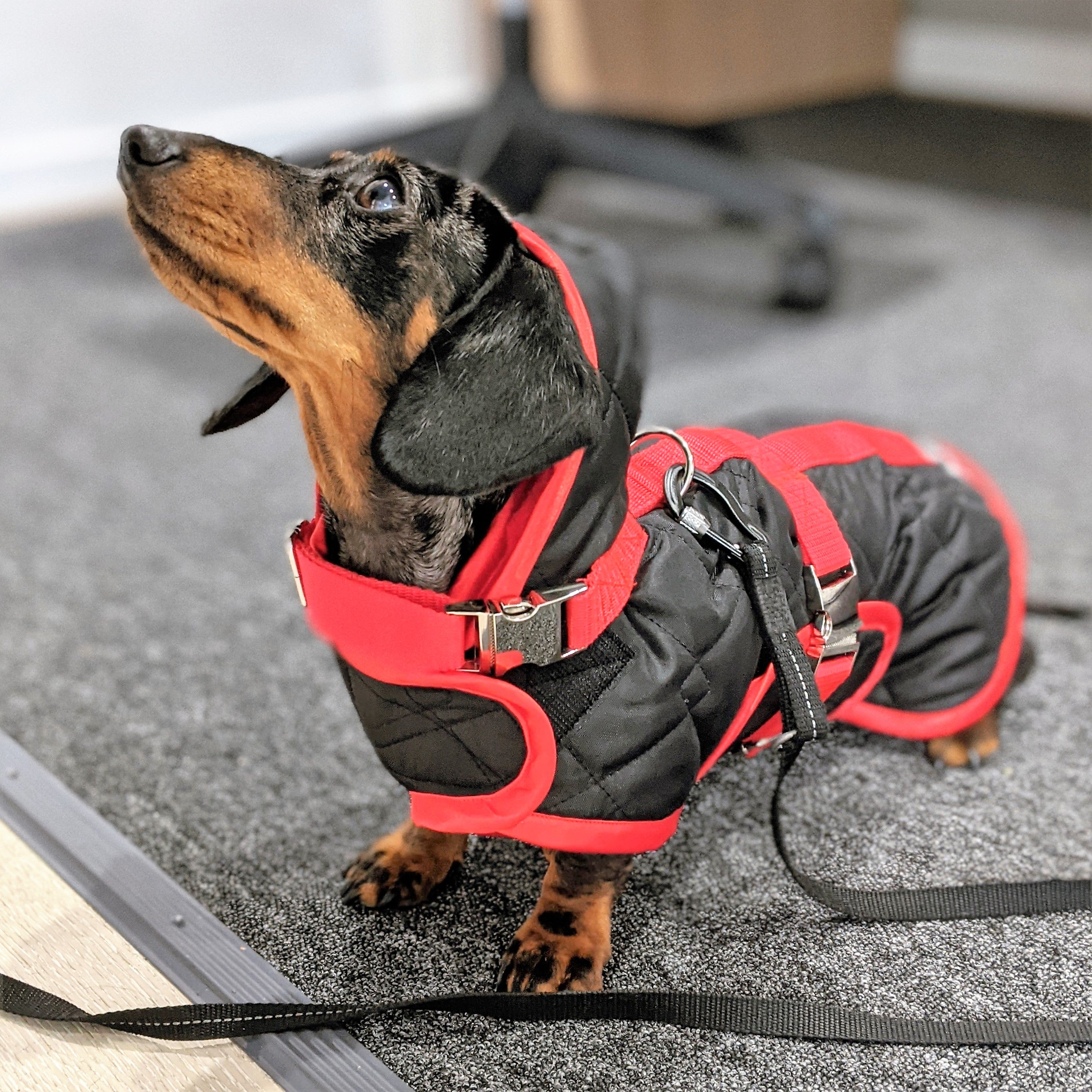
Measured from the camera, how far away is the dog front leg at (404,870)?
1.06m

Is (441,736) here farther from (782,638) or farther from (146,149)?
(146,149)

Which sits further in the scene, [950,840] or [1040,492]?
[1040,492]

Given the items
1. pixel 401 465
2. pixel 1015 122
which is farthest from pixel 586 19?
pixel 401 465

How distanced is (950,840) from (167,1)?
3.09 m

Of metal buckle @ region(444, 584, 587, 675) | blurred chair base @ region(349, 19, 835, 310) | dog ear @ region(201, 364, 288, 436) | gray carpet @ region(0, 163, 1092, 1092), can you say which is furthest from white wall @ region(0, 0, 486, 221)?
metal buckle @ region(444, 584, 587, 675)

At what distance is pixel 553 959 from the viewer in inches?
38.5

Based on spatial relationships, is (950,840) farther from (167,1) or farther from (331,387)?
(167,1)

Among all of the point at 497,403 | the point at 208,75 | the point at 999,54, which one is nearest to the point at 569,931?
the point at 497,403

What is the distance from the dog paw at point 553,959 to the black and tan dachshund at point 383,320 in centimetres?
33

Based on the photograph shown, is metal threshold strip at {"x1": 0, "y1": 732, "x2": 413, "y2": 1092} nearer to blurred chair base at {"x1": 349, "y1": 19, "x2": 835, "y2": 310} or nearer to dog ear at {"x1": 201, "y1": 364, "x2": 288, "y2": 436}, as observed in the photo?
dog ear at {"x1": 201, "y1": 364, "x2": 288, "y2": 436}

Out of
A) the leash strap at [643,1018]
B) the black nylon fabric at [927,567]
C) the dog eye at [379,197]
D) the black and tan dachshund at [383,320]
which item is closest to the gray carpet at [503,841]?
the leash strap at [643,1018]

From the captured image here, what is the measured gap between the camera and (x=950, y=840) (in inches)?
45.3

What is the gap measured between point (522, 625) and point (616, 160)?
1975 millimetres

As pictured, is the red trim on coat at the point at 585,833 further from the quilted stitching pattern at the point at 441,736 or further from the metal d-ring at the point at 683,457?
the metal d-ring at the point at 683,457
